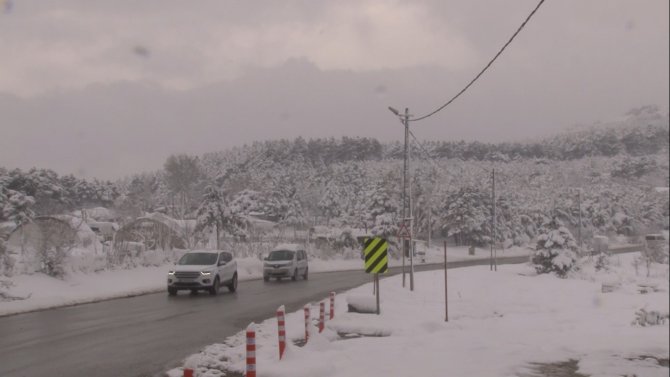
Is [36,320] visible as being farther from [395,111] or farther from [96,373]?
[395,111]

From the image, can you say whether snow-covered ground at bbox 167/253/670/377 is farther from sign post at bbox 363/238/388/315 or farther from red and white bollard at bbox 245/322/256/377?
sign post at bbox 363/238/388/315

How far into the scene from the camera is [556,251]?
3647cm

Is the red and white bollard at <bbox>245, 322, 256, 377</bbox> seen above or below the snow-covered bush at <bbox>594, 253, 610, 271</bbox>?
below

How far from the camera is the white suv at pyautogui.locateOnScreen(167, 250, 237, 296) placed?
24219mm

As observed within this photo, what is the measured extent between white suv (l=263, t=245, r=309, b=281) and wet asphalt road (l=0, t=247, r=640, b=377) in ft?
36.1

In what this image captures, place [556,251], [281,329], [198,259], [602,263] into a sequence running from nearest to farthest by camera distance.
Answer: [281,329] → [198,259] → [556,251] → [602,263]

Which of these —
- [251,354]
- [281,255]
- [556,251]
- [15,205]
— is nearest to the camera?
[251,354]

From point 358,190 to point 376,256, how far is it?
373 ft

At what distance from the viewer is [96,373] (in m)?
9.49

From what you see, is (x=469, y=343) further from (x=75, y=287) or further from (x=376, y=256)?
(x=75, y=287)

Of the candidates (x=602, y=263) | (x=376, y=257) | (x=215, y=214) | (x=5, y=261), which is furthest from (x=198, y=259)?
(x=602, y=263)

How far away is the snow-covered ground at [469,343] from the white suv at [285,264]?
49.5 ft

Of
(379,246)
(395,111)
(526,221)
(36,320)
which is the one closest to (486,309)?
(379,246)

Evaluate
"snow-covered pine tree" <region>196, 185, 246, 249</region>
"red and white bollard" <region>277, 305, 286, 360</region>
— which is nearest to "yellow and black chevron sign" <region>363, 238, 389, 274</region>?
"red and white bollard" <region>277, 305, 286, 360</region>
